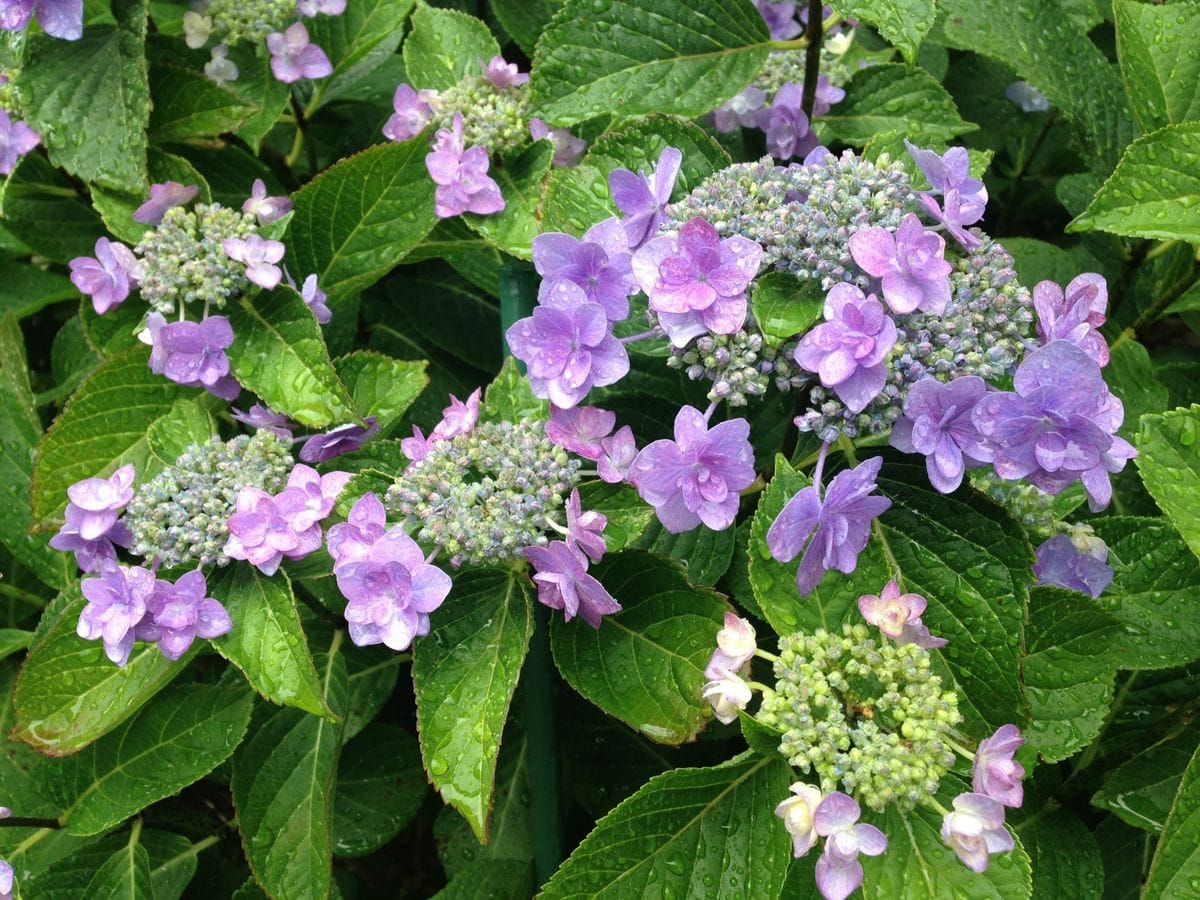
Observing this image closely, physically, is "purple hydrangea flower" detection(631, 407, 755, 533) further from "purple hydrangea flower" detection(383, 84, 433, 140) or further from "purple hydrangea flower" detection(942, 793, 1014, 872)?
"purple hydrangea flower" detection(383, 84, 433, 140)

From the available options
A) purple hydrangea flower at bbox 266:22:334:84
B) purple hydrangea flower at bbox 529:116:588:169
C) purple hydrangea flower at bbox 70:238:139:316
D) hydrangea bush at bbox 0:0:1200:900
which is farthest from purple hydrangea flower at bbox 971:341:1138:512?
purple hydrangea flower at bbox 266:22:334:84

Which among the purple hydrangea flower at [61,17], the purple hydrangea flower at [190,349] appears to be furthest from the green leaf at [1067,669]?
the purple hydrangea flower at [61,17]

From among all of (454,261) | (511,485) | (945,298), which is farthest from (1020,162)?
(511,485)

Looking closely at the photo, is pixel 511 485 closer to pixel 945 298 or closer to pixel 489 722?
pixel 489 722

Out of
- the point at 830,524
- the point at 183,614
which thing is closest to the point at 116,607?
the point at 183,614

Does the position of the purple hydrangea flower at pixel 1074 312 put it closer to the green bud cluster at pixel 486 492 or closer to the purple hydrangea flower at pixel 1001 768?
the purple hydrangea flower at pixel 1001 768

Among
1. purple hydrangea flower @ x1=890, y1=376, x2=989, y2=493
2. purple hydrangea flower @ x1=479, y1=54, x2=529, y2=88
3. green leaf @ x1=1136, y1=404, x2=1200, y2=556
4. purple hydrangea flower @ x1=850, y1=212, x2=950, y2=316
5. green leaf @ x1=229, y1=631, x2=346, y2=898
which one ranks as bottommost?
green leaf @ x1=229, y1=631, x2=346, y2=898
